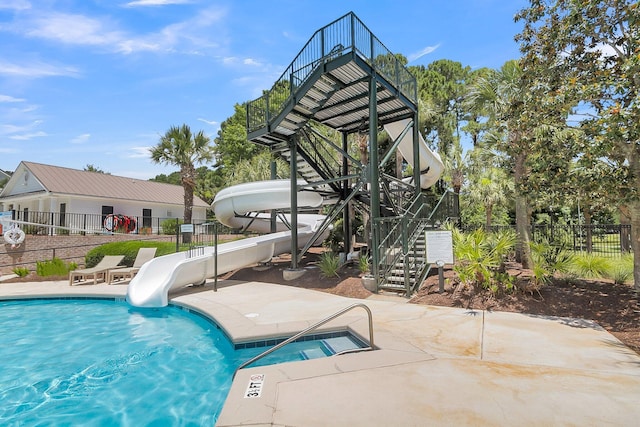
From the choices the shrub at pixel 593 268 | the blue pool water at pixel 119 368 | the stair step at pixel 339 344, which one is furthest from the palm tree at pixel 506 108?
the blue pool water at pixel 119 368

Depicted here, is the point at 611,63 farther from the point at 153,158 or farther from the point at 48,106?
the point at 153,158

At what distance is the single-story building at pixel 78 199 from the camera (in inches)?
867

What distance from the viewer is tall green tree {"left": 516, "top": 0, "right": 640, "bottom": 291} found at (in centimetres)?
571

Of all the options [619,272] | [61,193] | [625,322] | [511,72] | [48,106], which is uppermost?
[511,72]

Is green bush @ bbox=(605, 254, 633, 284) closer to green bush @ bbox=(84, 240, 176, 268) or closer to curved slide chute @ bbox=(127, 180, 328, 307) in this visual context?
curved slide chute @ bbox=(127, 180, 328, 307)

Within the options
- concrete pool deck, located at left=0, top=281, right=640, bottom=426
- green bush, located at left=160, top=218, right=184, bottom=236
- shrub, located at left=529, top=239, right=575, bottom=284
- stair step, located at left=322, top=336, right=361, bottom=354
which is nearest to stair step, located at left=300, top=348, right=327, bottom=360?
stair step, located at left=322, top=336, right=361, bottom=354

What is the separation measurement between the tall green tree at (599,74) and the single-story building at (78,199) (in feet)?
74.8

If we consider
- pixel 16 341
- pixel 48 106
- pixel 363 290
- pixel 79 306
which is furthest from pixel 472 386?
pixel 48 106

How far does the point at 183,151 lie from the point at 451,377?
2110 cm

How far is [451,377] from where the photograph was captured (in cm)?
373

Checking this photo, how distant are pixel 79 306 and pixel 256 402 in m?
9.39

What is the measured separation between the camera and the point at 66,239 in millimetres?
17672

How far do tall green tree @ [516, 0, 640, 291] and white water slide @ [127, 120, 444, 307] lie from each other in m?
5.84

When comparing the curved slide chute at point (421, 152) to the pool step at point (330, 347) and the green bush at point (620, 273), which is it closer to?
the green bush at point (620, 273)
